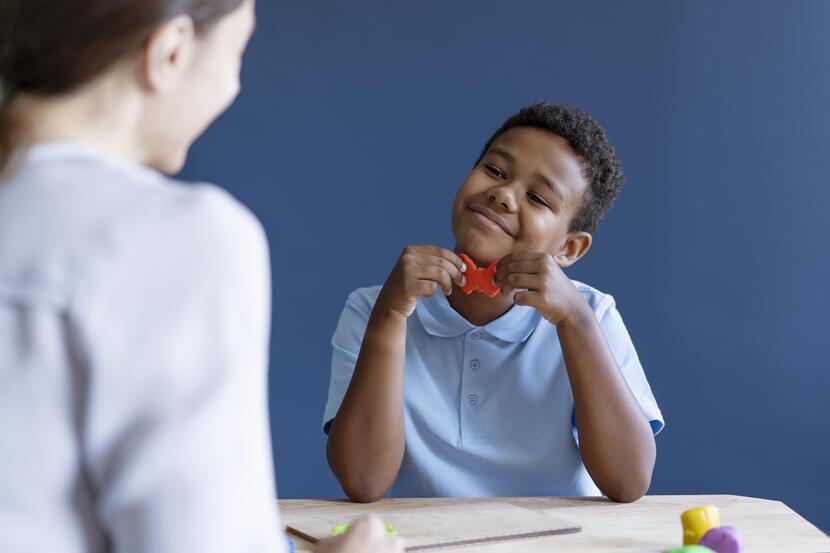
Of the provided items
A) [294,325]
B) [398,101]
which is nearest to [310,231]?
[294,325]

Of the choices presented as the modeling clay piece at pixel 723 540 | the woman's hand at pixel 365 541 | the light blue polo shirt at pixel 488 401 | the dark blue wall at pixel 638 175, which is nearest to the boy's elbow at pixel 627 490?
the light blue polo shirt at pixel 488 401

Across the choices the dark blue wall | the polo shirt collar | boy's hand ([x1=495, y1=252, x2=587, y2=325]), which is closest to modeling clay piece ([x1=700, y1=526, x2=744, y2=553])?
boy's hand ([x1=495, y1=252, x2=587, y2=325])

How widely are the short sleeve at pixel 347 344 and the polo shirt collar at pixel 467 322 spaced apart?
0.08 m

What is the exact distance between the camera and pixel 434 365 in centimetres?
140

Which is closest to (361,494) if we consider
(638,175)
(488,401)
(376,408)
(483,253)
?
(376,408)

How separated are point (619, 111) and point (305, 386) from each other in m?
0.99

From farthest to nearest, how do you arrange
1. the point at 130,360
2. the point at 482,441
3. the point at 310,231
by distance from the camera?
1. the point at 310,231
2. the point at 482,441
3. the point at 130,360

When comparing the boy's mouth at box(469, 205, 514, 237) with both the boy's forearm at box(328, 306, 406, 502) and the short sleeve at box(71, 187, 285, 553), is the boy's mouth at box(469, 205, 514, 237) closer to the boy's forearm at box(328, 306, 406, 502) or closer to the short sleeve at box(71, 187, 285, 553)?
the boy's forearm at box(328, 306, 406, 502)

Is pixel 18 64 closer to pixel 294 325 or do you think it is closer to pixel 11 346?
pixel 11 346

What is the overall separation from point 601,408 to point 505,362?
182mm

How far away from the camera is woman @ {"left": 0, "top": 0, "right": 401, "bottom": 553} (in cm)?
44

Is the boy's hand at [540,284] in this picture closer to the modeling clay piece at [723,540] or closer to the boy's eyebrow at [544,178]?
the boy's eyebrow at [544,178]

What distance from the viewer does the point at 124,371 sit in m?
0.44

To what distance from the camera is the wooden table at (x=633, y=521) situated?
3.23 feet
